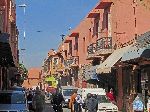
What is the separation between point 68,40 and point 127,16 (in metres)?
40.3

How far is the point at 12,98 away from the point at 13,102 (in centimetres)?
40

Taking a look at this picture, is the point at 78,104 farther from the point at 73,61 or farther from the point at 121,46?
the point at 73,61

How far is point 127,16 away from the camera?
34500mm

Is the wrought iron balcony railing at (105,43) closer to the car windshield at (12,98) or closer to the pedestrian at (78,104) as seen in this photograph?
the pedestrian at (78,104)

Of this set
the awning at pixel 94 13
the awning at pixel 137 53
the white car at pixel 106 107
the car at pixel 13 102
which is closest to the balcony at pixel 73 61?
the awning at pixel 94 13

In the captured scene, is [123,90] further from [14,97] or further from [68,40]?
[68,40]

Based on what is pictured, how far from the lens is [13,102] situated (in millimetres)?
21500

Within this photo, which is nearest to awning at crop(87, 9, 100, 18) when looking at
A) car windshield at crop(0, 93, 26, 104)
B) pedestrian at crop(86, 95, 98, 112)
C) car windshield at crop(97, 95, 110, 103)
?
car windshield at crop(97, 95, 110, 103)

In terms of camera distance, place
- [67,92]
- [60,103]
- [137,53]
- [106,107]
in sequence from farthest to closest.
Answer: [67,92]
[106,107]
[60,103]
[137,53]

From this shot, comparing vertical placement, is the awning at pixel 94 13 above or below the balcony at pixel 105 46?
above

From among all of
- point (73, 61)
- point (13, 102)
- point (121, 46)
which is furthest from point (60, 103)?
point (73, 61)

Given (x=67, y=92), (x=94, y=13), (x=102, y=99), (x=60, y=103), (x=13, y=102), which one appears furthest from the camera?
(x=94, y=13)

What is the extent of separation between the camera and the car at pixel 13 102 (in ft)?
65.5

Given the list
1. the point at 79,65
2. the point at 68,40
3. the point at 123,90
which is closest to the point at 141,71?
the point at 123,90
